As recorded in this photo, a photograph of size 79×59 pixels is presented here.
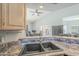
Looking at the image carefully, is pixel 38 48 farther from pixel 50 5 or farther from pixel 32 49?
pixel 50 5

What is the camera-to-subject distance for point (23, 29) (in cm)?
150

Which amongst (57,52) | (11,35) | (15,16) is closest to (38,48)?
(57,52)

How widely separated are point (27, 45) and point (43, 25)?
0.33m

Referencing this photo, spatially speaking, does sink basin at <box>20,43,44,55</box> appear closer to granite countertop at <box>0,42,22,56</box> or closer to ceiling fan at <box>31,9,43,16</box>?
granite countertop at <box>0,42,22,56</box>

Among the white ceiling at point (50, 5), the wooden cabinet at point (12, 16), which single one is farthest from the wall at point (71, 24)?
the wooden cabinet at point (12, 16)

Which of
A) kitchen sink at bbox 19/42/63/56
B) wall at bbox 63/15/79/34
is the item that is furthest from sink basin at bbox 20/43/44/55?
wall at bbox 63/15/79/34

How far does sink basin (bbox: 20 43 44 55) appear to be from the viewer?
143 cm

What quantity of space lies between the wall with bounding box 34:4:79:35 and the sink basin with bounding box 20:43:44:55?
0.24 metres

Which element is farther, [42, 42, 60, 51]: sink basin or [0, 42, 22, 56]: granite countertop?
[42, 42, 60, 51]: sink basin

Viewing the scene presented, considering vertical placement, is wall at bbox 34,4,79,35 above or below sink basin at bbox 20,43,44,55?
above

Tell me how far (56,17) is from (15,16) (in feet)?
1.71

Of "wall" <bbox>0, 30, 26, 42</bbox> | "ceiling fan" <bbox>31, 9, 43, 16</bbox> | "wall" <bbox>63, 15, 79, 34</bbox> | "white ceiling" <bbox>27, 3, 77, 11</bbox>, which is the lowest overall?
"wall" <bbox>0, 30, 26, 42</bbox>

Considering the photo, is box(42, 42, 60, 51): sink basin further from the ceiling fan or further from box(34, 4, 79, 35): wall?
the ceiling fan

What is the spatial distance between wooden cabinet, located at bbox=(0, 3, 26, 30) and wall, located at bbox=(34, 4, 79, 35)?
0.21 metres
